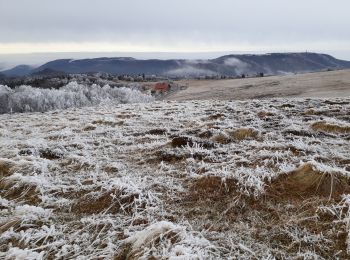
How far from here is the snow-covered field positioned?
4543mm

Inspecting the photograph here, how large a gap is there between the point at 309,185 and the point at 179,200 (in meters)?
2.27

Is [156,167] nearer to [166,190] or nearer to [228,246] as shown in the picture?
[166,190]

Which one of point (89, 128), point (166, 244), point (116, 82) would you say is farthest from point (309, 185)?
point (116, 82)

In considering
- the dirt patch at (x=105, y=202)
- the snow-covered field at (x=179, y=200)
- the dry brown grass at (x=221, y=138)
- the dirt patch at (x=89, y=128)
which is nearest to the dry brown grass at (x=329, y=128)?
the snow-covered field at (x=179, y=200)

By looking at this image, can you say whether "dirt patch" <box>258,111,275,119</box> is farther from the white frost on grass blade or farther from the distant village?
the distant village

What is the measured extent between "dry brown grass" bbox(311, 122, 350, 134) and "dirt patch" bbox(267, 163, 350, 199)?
17.2 ft

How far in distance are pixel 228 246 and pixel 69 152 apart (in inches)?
249

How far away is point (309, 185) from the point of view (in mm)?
6102

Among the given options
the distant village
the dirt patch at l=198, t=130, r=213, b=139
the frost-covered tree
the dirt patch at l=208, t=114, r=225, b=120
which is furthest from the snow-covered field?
the distant village

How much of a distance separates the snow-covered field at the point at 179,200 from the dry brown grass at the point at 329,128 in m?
0.62

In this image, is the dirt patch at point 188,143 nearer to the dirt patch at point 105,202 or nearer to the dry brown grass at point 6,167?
the dirt patch at point 105,202

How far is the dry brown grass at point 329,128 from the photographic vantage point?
11.0 meters

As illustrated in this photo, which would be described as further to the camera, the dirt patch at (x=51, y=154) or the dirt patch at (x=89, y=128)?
the dirt patch at (x=89, y=128)

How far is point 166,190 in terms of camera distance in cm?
655
